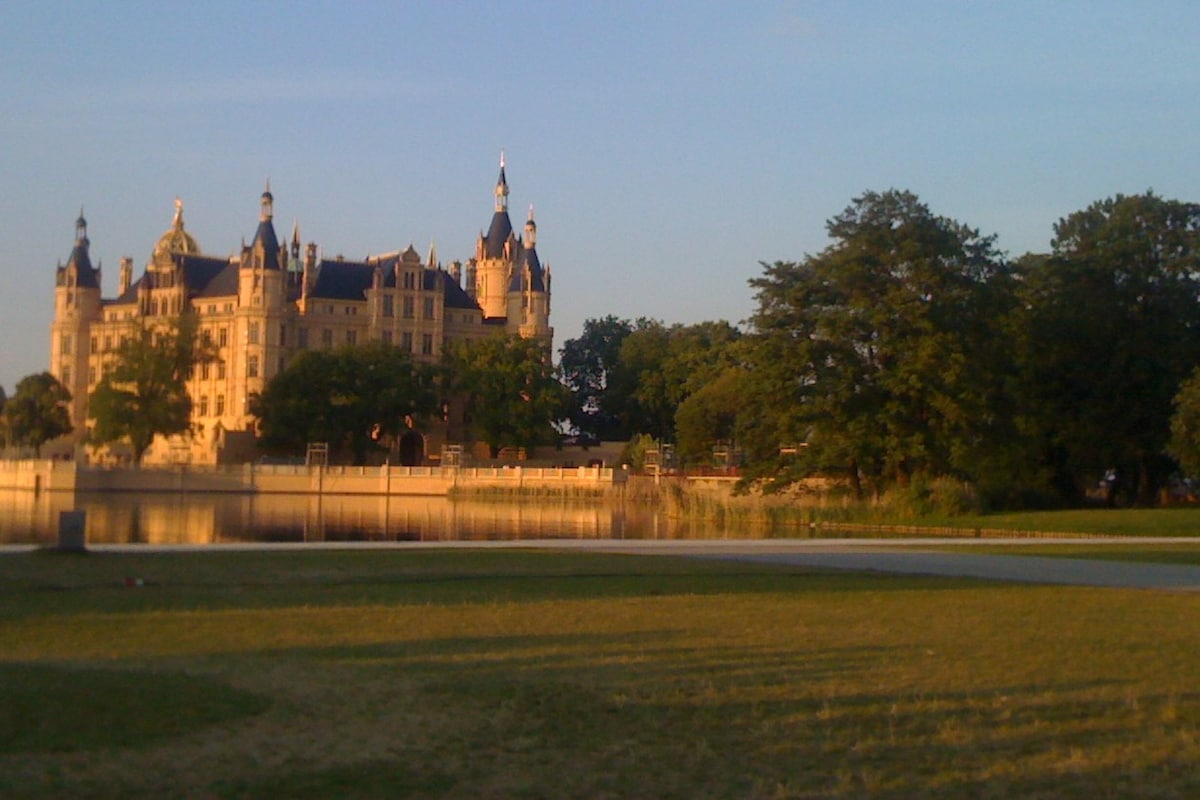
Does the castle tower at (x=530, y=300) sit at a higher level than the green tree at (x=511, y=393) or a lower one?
higher

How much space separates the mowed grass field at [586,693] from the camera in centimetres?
739

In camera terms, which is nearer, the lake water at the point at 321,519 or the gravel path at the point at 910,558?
the gravel path at the point at 910,558

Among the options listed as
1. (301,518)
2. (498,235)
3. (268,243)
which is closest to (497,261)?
(498,235)

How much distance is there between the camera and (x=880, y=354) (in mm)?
46219

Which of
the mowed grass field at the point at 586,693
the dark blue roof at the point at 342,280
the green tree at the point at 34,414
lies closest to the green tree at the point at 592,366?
the dark blue roof at the point at 342,280

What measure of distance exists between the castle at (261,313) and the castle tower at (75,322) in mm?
107

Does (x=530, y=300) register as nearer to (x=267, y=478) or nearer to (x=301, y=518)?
(x=267, y=478)

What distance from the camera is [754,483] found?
158ft

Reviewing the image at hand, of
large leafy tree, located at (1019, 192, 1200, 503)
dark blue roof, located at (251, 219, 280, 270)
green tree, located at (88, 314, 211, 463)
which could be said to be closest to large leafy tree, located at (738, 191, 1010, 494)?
large leafy tree, located at (1019, 192, 1200, 503)

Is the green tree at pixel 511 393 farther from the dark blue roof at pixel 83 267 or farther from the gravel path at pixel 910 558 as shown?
the gravel path at pixel 910 558

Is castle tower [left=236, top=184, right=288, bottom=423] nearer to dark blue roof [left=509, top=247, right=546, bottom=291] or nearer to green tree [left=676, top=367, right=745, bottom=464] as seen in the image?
dark blue roof [left=509, top=247, right=546, bottom=291]

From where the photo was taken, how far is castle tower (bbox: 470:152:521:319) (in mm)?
125562

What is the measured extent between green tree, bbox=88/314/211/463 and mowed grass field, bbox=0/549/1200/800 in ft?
256

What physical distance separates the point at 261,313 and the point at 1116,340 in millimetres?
71828
